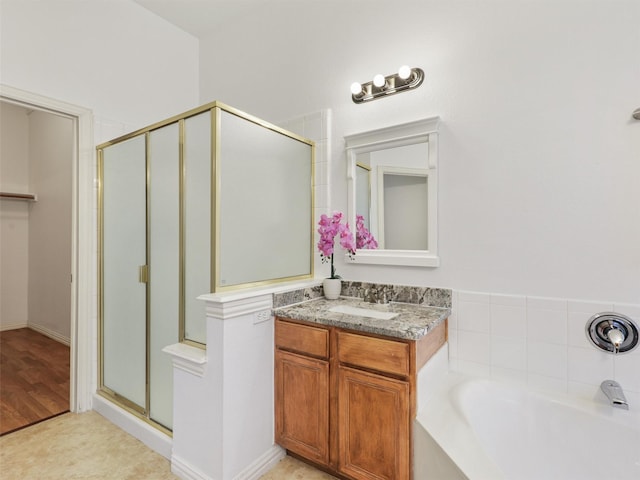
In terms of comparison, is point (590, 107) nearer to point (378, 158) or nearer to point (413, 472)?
point (378, 158)

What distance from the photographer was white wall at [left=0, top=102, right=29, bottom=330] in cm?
409

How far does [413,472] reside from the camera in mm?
1332

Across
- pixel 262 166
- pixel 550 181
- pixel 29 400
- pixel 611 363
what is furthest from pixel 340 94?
pixel 29 400

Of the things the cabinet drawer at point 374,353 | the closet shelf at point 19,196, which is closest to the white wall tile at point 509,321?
the cabinet drawer at point 374,353

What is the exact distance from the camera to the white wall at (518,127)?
1.40 meters

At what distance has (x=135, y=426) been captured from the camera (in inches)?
78.2

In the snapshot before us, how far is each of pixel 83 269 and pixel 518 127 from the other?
2.91 m

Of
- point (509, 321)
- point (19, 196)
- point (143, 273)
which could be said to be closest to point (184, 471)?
point (143, 273)

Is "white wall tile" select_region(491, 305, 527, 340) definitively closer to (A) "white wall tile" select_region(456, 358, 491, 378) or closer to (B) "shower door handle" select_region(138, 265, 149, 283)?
(A) "white wall tile" select_region(456, 358, 491, 378)

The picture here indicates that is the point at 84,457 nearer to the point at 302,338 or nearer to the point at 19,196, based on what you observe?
the point at 302,338

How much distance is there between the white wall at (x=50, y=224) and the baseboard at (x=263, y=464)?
327 cm

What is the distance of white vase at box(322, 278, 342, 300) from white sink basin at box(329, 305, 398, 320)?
0.19 metres

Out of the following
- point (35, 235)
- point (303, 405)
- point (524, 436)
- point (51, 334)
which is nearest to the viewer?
point (524, 436)

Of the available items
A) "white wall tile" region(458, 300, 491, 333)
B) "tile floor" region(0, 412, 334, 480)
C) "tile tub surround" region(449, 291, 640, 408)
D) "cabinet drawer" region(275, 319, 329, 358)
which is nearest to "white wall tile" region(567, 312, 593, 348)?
"tile tub surround" region(449, 291, 640, 408)
